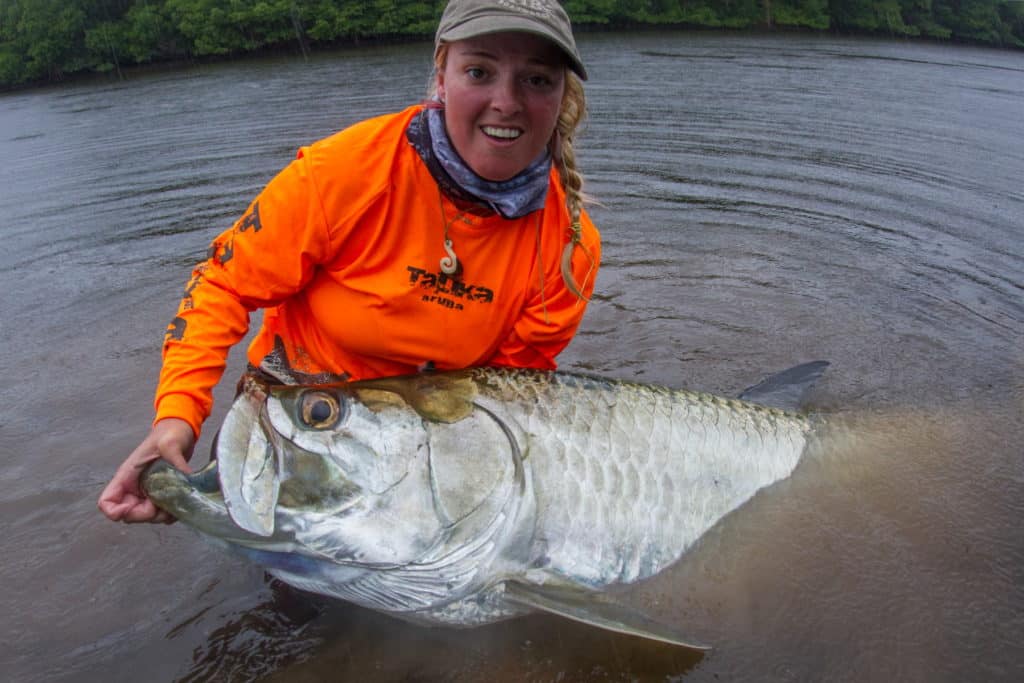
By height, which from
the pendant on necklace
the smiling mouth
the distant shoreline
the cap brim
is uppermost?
the distant shoreline

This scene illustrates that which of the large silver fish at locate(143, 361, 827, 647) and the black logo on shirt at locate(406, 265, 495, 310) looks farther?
the black logo on shirt at locate(406, 265, 495, 310)

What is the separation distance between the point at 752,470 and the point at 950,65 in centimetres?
2343

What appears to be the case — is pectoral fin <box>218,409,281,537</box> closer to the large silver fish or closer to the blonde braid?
the large silver fish

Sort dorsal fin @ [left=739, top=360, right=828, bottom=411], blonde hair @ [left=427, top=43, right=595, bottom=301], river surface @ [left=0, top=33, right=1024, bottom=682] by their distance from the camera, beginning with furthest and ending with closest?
dorsal fin @ [left=739, top=360, right=828, bottom=411]
blonde hair @ [left=427, top=43, right=595, bottom=301]
river surface @ [left=0, top=33, right=1024, bottom=682]

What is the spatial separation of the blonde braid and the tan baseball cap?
1.09ft

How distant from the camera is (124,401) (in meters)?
4.06

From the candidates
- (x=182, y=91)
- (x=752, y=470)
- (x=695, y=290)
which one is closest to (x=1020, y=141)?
(x=695, y=290)

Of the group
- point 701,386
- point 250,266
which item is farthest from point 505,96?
point 701,386

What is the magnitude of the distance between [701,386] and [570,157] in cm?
214

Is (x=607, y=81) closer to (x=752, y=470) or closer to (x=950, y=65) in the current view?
(x=950, y=65)

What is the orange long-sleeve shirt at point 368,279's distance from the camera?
7.46ft

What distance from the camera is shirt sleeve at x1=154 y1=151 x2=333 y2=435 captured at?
2.19m

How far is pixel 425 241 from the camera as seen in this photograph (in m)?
2.46

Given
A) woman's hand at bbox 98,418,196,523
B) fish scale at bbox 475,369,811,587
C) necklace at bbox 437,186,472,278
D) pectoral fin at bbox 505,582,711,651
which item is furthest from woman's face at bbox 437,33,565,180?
pectoral fin at bbox 505,582,711,651
